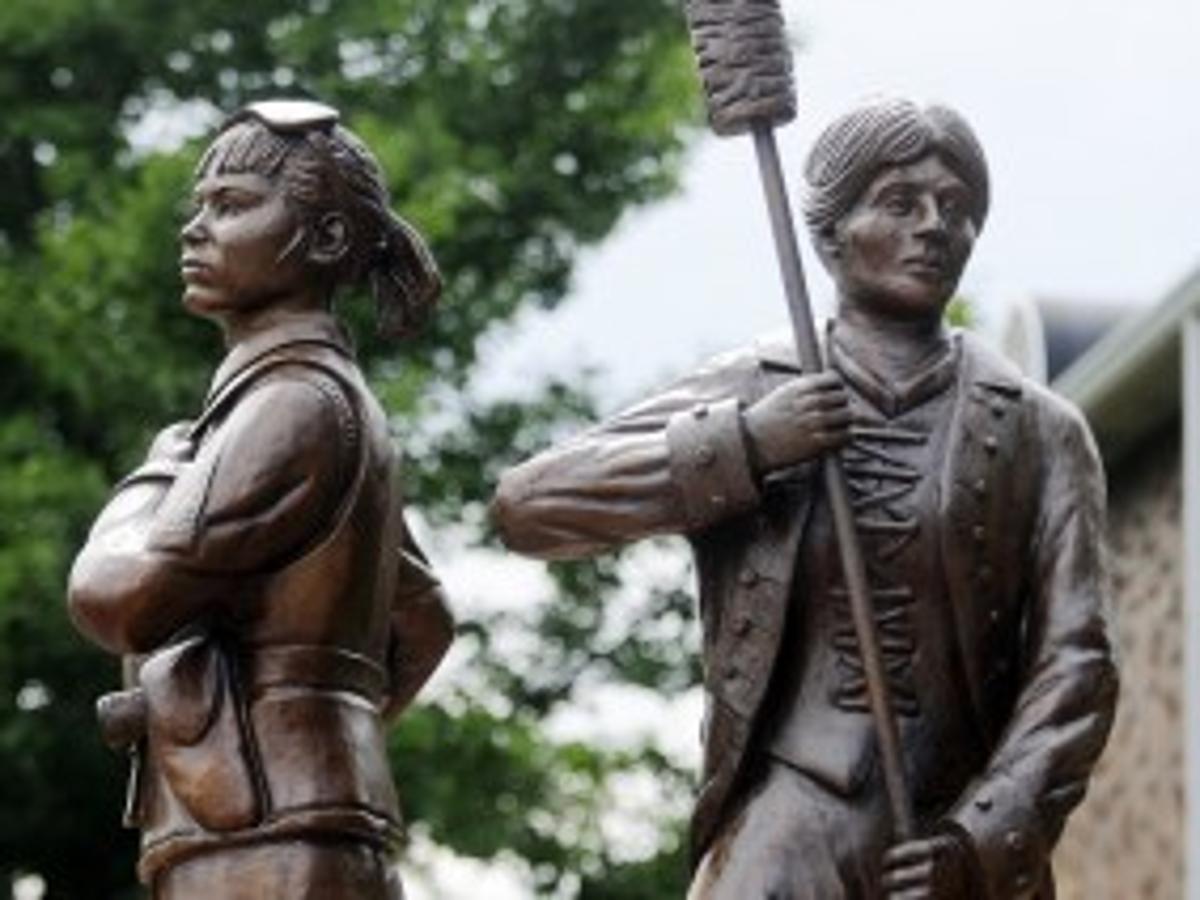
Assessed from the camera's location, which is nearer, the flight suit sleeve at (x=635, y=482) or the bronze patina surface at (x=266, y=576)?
the bronze patina surface at (x=266, y=576)

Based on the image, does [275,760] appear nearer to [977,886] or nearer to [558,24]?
[977,886]

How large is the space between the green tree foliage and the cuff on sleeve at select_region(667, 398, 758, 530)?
26.8 ft

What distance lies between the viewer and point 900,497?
24.2 feet

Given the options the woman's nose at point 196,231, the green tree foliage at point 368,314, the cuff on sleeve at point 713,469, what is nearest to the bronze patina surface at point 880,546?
the cuff on sleeve at point 713,469

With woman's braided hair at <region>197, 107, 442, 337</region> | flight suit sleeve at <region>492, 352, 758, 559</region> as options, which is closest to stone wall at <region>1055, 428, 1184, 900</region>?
flight suit sleeve at <region>492, 352, 758, 559</region>

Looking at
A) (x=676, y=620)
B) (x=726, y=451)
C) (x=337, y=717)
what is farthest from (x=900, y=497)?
(x=676, y=620)

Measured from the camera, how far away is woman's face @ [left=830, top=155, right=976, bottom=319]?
24.5 ft

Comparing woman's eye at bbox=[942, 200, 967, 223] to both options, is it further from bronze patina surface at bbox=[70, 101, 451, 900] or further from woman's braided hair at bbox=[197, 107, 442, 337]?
bronze patina surface at bbox=[70, 101, 451, 900]

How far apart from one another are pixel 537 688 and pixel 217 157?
10.3 m

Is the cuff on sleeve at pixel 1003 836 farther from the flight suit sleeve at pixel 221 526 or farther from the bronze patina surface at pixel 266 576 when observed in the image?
the flight suit sleeve at pixel 221 526

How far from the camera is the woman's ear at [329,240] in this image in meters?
7.22

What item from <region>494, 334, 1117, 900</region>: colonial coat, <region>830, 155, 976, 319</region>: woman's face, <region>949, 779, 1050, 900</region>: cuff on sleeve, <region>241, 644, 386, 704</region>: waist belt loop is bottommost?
→ <region>949, 779, 1050, 900</region>: cuff on sleeve

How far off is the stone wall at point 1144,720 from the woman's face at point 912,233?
35.3 feet

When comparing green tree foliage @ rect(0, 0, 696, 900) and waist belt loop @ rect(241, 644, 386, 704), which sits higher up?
waist belt loop @ rect(241, 644, 386, 704)
